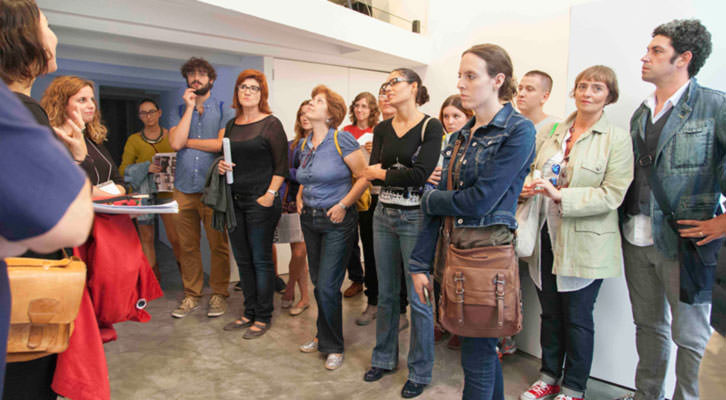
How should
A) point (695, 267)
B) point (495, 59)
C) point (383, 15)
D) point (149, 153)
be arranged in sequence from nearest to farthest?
1. point (495, 59)
2. point (695, 267)
3. point (149, 153)
4. point (383, 15)

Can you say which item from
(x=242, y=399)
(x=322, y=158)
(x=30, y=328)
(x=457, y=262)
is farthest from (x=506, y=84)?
(x=242, y=399)

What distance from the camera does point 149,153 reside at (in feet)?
14.2

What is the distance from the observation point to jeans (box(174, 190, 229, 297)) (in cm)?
371

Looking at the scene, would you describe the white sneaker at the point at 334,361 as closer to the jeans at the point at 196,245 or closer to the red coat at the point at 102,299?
the red coat at the point at 102,299

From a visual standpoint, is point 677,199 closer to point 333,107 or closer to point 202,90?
point 333,107

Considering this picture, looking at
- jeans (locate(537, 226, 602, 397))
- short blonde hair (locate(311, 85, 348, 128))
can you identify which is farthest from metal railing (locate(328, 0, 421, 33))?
jeans (locate(537, 226, 602, 397))

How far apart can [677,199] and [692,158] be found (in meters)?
0.19

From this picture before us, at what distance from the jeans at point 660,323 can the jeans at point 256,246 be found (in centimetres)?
224

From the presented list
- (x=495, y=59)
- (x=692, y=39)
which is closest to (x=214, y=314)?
(x=495, y=59)

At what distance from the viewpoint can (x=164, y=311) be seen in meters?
3.76

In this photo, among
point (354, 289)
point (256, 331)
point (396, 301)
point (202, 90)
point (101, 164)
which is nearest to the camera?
point (396, 301)

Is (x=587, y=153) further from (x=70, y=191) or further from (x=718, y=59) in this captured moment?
(x=70, y=191)

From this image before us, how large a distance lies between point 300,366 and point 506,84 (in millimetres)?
2093

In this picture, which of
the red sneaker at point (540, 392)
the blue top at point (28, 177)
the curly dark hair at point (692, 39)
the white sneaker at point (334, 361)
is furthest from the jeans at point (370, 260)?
the blue top at point (28, 177)
